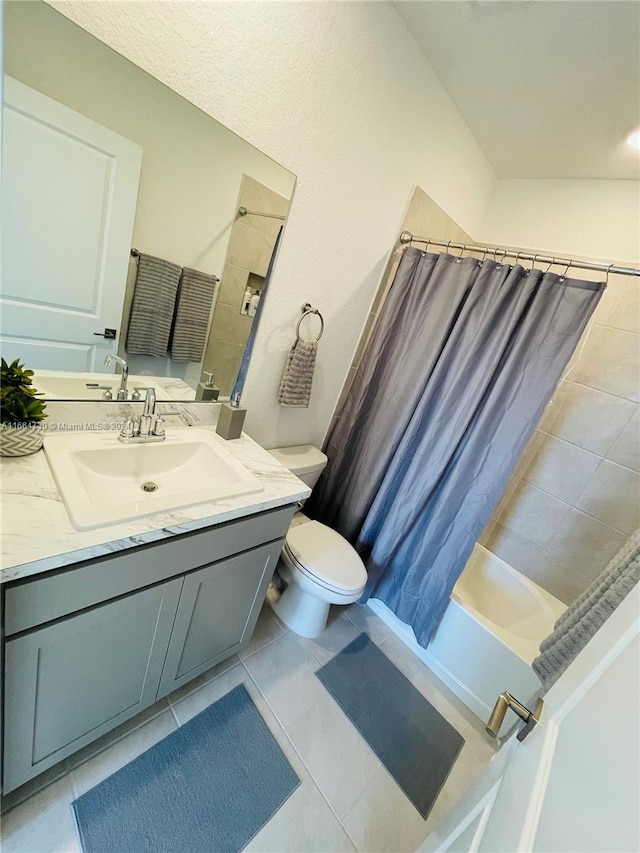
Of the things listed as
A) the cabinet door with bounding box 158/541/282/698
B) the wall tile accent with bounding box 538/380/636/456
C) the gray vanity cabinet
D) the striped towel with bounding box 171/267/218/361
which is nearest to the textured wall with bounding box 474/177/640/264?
the wall tile accent with bounding box 538/380/636/456

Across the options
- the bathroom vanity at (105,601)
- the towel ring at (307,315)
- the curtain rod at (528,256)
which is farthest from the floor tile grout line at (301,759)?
the curtain rod at (528,256)

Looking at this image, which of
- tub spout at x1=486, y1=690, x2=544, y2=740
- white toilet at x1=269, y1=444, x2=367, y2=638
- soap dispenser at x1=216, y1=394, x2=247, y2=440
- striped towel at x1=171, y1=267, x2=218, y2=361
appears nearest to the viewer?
tub spout at x1=486, y1=690, x2=544, y2=740

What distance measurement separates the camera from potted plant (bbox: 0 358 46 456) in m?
0.84

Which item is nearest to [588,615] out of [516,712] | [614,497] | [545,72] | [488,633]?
[516,712]

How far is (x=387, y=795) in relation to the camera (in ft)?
3.85

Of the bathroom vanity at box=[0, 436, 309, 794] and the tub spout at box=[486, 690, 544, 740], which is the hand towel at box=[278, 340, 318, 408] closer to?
the bathroom vanity at box=[0, 436, 309, 794]

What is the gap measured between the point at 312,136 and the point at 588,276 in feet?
5.30

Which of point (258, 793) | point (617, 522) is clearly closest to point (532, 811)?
point (258, 793)

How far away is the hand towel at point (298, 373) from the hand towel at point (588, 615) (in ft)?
4.07

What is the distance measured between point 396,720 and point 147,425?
1572 mm

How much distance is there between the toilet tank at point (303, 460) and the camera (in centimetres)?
167

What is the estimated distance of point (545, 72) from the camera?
1265mm

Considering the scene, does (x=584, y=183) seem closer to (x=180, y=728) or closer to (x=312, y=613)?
(x=312, y=613)

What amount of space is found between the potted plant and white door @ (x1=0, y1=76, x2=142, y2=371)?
10 cm
